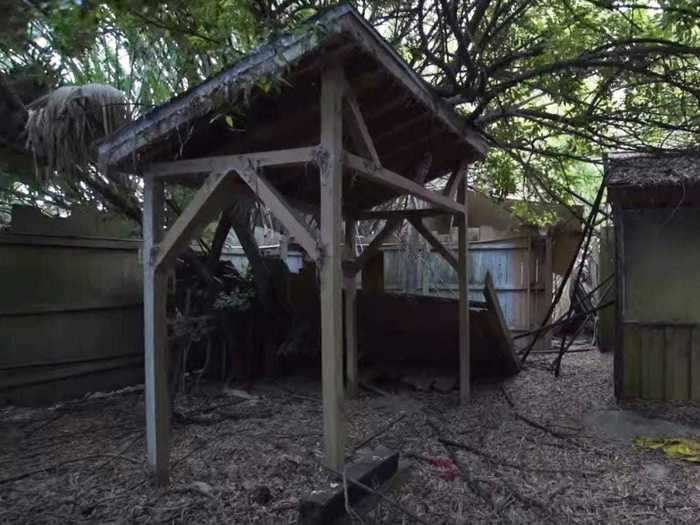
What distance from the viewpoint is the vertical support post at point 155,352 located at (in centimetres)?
373

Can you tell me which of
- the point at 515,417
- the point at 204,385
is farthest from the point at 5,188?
the point at 515,417

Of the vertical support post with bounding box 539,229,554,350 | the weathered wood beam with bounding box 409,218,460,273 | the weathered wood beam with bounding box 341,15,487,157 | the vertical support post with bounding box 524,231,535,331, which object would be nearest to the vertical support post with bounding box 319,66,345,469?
the weathered wood beam with bounding box 341,15,487,157

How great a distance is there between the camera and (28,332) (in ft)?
18.3

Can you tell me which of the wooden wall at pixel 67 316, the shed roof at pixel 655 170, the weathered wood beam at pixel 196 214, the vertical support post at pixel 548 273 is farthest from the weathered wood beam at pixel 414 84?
the vertical support post at pixel 548 273

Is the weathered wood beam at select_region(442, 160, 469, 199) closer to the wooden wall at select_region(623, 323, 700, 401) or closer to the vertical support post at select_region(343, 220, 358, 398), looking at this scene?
the vertical support post at select_region(343, 220, 358, 398)

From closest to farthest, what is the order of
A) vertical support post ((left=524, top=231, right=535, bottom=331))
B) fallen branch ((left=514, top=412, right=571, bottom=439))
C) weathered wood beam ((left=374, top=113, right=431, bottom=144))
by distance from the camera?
1. weathered wood beam ((left=374, top=113, right=431, bottom=144))
2. fallen branch ((left=514, top=412, right=571, bottom=439))
3. vertical support post ((left=524, top=231, right=535, bottom=331))

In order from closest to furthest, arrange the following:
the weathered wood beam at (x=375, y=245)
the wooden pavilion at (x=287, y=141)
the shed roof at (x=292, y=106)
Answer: the shed roof at (x=292, y=106) < the wooden pavilion at (x=287, y=141) < the weathered wood beam at (x=375, y=245)

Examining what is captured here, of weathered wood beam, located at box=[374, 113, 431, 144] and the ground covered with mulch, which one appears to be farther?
weathered wood beam, located at box=[374, 113, 431, 144]

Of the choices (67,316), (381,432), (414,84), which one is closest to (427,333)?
(381,432)

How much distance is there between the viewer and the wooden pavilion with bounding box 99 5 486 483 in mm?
3133

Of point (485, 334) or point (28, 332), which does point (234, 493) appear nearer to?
point (28, 332)

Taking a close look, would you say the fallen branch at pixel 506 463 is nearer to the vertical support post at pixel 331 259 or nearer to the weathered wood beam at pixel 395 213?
the vertical support post at pixel 331 259

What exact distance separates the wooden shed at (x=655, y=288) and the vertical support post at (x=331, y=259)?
11.3 feet

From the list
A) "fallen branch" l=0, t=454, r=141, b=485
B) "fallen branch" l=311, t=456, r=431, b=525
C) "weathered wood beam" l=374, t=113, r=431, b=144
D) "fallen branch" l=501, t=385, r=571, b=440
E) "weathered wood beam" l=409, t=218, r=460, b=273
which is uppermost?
"weathered wood beam" l=374, t=113, r=431, b=144
